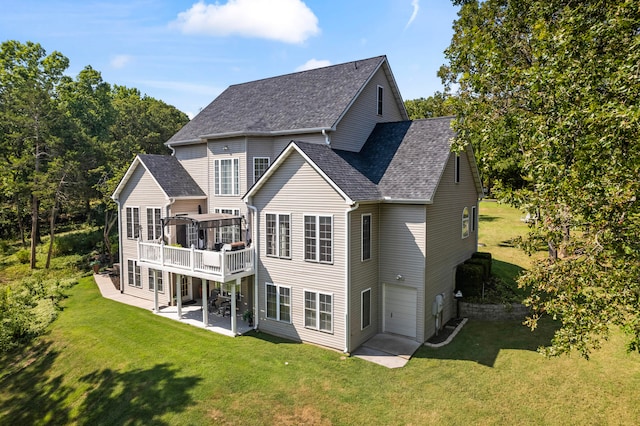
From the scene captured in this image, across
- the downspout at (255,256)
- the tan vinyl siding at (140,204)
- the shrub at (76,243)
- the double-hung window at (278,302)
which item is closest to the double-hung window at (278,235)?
the downspout at (255,256)

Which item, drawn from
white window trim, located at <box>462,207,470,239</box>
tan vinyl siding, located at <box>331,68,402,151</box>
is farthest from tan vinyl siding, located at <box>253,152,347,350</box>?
white window trim, located at <box>462,207,470,239</box>

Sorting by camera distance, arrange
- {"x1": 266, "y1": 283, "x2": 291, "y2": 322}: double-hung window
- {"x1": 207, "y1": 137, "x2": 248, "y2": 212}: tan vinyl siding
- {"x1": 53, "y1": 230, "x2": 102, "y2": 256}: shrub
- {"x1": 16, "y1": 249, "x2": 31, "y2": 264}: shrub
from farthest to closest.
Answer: {"x1": 53, "y1": 230, "x2": 102, "y2": 256}: shrub < {"x1": 16, "y1": 249, "x2": 31, "y2": 264}: shrub < {"x1": 207, "y1": 137, "x2": 248, "y2": 212}: tan vinyl siding < {"x1": 266, "y1": 283, "x2": 291, "y2": 322}: double-hung window

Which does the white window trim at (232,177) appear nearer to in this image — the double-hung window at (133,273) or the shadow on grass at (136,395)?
the double-hung window at (133,273)

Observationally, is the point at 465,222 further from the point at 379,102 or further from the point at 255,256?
the point at 255,256

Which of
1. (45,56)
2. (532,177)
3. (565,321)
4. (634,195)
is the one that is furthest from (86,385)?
(45,56)

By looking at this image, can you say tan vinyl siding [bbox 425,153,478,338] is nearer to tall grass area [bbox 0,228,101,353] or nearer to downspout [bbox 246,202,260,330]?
downspout [bbox 246,202,260,330]

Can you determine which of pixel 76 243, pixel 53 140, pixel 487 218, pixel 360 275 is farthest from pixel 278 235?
pixel 76 243
